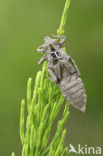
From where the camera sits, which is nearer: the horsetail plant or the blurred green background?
the horsetail plant

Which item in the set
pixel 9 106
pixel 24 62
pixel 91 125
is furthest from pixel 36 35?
pixel 91 125

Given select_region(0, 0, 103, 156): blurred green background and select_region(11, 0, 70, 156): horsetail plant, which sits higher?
select_region(0, 0, 103, 156): blurred green background

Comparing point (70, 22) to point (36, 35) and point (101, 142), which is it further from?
point (101, 142)

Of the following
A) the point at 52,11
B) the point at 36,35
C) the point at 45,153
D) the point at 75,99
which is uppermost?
the point at 52,11

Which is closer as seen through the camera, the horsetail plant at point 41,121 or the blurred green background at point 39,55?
the horsetail plant at point 41,121

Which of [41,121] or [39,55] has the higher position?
[39,55]

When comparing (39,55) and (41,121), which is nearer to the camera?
(41,121)

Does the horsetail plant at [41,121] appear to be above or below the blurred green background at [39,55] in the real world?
below

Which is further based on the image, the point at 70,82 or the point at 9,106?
the point at 9,106
